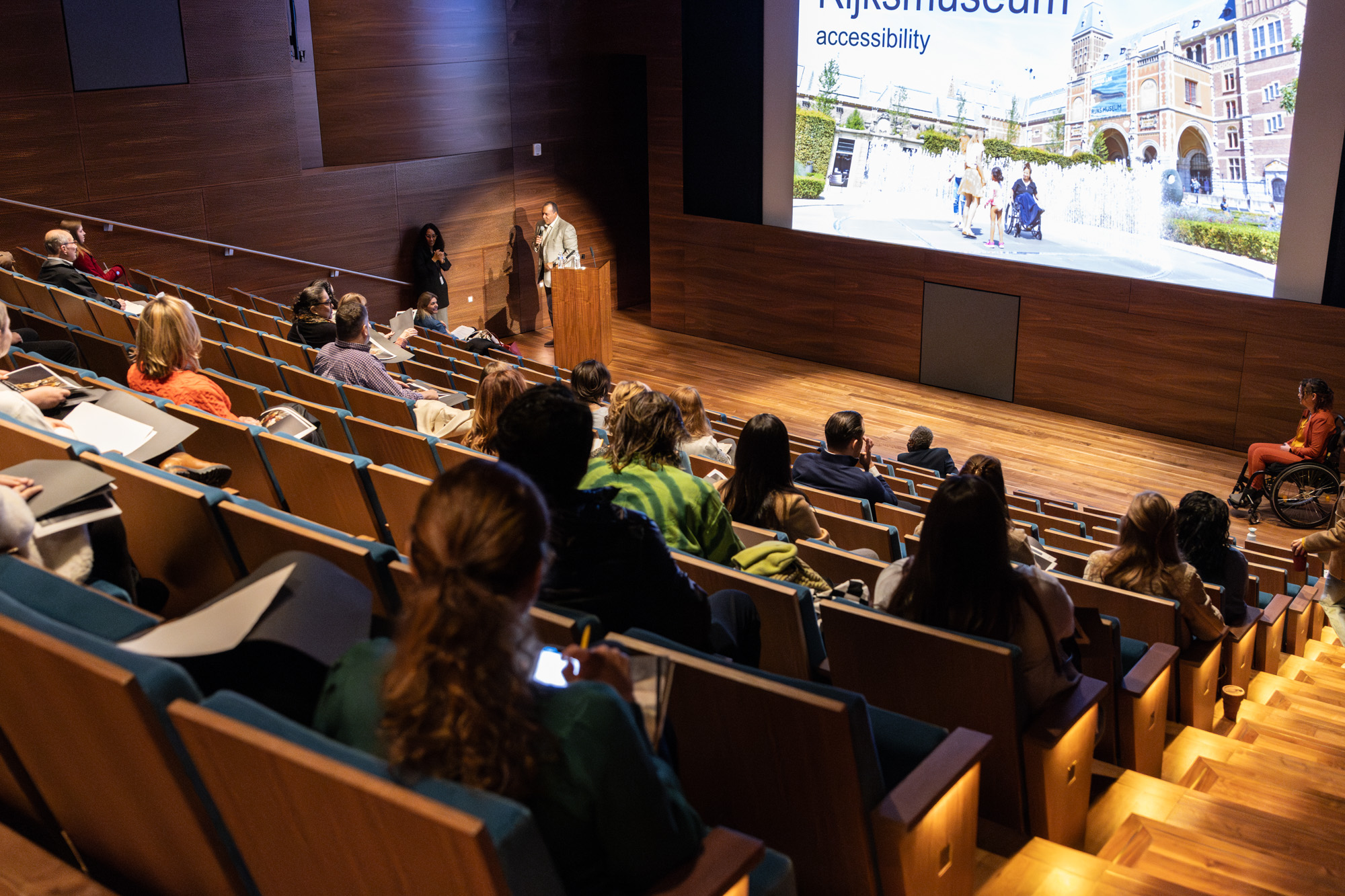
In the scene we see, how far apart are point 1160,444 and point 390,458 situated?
20.3 ft

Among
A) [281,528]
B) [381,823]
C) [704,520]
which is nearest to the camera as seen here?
[381,823]

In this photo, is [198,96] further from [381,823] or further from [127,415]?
[381,823]

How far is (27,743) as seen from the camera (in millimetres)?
1464

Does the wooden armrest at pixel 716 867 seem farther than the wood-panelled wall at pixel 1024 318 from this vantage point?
No

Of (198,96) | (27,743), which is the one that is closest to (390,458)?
(27,743)

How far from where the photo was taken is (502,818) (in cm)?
112

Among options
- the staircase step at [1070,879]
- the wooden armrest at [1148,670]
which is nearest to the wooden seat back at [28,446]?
the staircase step at [1070,879]

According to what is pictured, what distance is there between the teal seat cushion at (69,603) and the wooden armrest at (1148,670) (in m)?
2.20

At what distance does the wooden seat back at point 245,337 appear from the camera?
18.7 ft

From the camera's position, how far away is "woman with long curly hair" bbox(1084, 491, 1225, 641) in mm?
3346

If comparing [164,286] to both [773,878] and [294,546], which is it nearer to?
[294,546]

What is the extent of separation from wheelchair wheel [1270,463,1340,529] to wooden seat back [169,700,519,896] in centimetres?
677

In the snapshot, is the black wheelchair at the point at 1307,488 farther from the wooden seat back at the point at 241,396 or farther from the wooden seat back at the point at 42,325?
the wooden seat back at the point at 42,325

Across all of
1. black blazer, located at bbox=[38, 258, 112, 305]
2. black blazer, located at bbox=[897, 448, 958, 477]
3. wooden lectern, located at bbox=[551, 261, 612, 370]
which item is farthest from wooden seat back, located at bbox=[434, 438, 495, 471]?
wooden lectern, located at bbox=[551, 261, 612, 370]
